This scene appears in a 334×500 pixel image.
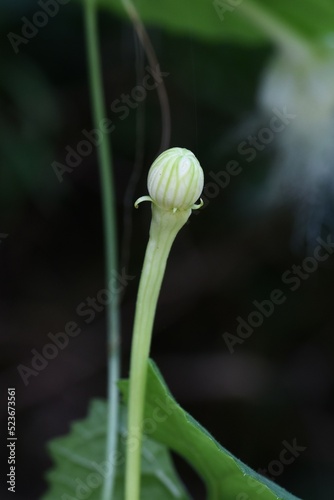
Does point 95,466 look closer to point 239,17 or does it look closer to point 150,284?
point 150,284

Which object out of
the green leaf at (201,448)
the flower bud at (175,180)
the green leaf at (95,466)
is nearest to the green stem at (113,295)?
the green leaf at (95,466)

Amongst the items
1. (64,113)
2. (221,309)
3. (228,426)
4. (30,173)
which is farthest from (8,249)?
(228,426)

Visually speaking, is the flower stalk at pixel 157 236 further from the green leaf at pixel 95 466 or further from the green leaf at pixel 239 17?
the green leaf at pixel 239 17

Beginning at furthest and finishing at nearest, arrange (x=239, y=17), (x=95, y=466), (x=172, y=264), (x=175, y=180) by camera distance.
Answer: (x=172, y=264) < (x=239, y=17) < (x=95, y=466) < (x=175, y=180)

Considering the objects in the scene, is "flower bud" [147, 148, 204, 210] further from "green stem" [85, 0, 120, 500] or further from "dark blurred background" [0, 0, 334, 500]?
"dark blurred background" [0, 0, 334, 500]

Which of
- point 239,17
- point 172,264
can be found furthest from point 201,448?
point 172,264

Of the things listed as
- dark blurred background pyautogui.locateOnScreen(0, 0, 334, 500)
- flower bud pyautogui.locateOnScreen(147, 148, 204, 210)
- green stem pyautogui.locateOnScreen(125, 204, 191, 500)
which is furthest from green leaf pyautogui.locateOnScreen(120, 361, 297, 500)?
dark blurred background pyautogui.locateOnScreen(0, 0, 334, 500)
